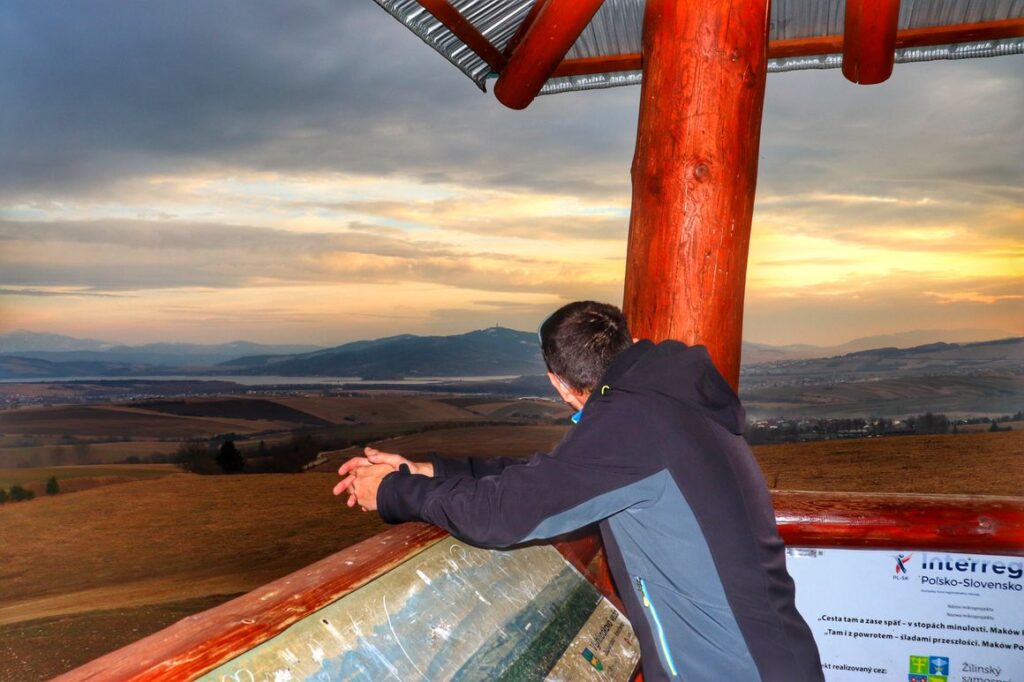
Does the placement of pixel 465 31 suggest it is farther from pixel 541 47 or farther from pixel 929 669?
pixel 929 669

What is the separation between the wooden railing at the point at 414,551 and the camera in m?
0.79

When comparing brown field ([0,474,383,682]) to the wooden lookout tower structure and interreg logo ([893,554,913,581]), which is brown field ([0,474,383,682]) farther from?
interreg logo ([893,554,913,581])

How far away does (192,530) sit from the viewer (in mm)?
10469

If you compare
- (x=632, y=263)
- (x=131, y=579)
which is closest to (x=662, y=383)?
(x=632, y=263)

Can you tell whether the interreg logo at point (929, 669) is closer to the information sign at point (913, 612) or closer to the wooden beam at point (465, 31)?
the information sign at point (913, 612)

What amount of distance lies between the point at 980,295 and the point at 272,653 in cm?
1529

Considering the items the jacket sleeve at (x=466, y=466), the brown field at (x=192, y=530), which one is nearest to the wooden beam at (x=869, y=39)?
the jacket sleeve at (x=466, y=466)

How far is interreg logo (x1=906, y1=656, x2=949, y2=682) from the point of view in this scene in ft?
7.21

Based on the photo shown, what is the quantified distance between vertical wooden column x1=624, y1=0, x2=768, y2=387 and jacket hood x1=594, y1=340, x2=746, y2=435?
779 mm

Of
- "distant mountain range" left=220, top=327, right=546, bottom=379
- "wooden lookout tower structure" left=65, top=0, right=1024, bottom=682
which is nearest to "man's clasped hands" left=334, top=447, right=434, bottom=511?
"wooden lookout tower structure" left=65, top=0, right=1024, bottom=682

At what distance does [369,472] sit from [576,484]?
1.40 ft

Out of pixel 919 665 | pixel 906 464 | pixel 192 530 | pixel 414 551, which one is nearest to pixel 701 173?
pixel 414 551

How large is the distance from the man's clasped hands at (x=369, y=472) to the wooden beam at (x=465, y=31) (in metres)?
1.53

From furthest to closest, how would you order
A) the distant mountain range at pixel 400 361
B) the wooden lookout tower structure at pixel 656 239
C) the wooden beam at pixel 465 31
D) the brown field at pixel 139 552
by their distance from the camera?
the distant mountain range at pixel 400 361 → the brown field at pixel 139 552 → the wooden beam at pixel 465 31 → the wooden lookout tower structure at pixel 656 239
